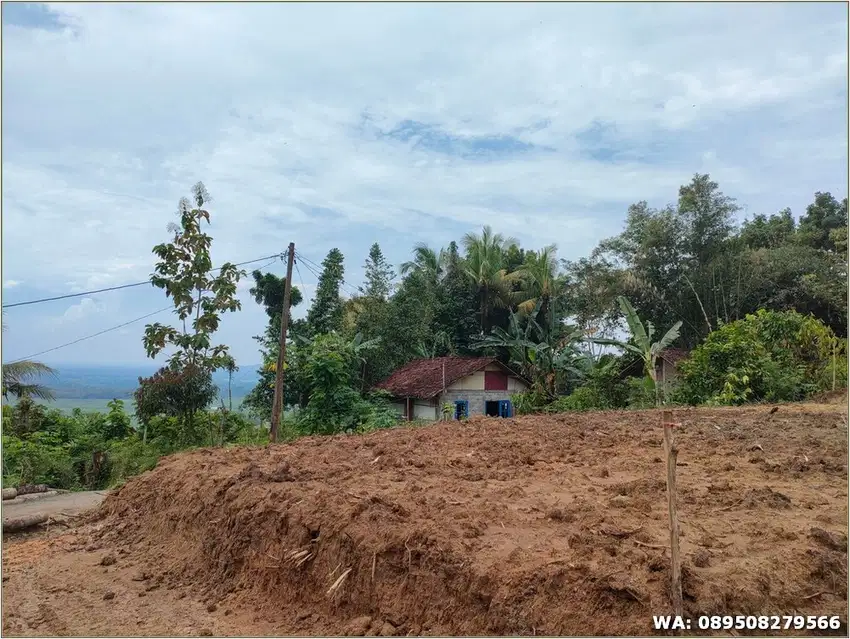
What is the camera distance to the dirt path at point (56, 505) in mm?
9961

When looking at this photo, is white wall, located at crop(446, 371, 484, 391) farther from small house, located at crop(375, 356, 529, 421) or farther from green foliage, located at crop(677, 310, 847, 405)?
green foliage, located at crop(677, 310, 847, 405)

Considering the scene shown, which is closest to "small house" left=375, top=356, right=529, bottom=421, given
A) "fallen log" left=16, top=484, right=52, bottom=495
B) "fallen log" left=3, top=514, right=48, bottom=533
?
"fallen log" left=16, top=484, right=52, bottom=495

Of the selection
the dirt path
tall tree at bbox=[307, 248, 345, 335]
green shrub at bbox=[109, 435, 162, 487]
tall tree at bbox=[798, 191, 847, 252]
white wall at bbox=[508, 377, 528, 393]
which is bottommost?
the dirt path

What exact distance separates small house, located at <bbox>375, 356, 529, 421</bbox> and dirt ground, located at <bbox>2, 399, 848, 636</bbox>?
1407cm

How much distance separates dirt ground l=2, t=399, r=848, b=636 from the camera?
368 cm

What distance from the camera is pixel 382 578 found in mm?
4574

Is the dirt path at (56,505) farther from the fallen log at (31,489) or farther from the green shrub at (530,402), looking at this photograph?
the green shrub at (530,402)

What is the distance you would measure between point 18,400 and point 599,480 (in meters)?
15.7

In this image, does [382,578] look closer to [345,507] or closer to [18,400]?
[345,507]

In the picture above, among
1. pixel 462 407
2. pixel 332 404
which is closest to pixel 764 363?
pixel 332 404

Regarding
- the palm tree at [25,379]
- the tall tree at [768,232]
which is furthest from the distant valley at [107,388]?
the tall tree at [768,232]

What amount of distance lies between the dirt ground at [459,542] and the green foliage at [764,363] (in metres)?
6.50

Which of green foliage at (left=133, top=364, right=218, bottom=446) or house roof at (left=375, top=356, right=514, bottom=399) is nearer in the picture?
green foliage at (left=133, top=364, right=218, bottom=446)

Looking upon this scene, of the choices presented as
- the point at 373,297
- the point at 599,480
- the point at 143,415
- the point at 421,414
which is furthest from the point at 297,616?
the point at 373,297
